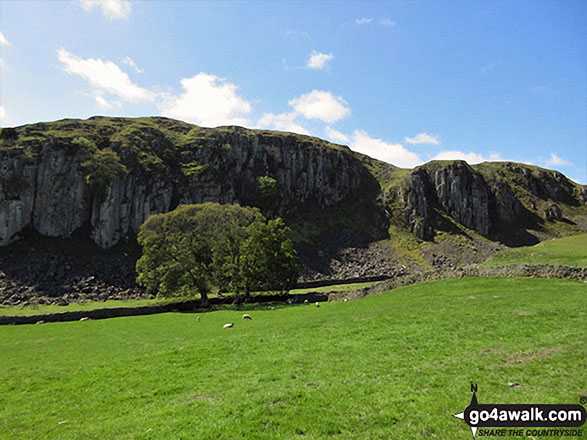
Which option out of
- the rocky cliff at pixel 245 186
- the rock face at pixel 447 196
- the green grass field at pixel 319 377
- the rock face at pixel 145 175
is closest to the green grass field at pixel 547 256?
the green grass field at pixel 319 377

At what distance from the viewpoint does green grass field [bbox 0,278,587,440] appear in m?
9.32

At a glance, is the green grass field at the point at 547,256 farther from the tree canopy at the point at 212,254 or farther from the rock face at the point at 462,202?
the rock face at the point at 462,202

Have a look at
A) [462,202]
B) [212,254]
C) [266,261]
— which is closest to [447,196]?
[462,202]

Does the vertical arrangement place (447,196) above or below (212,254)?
above

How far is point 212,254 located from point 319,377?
3984cm

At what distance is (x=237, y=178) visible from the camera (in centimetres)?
10844

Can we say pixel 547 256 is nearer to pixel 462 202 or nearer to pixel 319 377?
pixel 319 377

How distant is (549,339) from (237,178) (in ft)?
331

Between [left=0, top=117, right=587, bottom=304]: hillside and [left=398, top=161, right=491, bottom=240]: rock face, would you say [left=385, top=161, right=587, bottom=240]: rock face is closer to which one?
[left=398, top=161, right=491, bottom=240]: rock face

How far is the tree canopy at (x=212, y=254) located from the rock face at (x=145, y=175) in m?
36.5

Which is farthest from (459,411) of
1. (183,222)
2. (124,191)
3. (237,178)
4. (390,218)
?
(390,218)

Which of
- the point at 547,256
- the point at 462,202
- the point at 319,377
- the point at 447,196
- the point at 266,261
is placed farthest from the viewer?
the point at 447,196

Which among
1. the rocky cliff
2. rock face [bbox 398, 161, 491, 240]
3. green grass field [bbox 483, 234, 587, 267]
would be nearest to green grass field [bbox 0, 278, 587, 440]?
green grass field [bbox 483, 234, 587, 267]

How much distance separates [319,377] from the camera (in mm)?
12531
